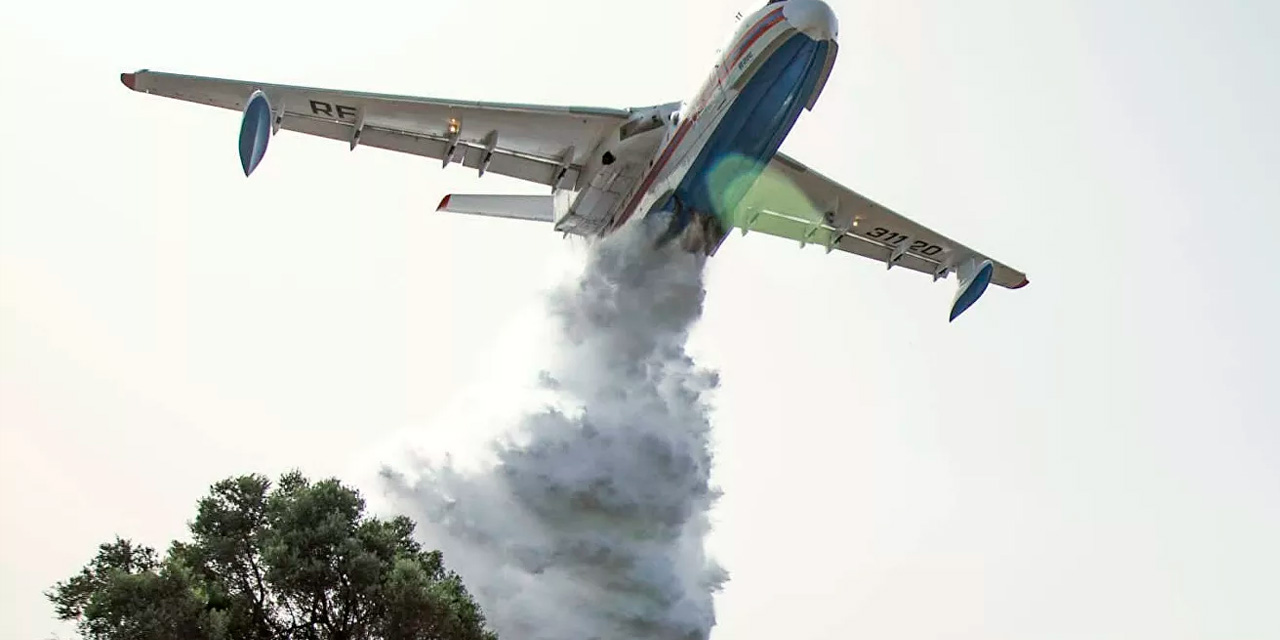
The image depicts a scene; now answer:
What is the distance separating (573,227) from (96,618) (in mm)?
11627

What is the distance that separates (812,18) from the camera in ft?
65.9

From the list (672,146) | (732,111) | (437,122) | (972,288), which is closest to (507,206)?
(437,122)

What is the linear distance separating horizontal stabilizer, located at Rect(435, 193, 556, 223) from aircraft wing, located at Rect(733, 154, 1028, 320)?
3947mm

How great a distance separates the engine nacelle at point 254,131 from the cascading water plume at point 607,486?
763 centimetres

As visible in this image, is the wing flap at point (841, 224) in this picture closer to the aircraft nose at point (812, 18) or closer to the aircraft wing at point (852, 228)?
the aircraft wing at point (852, 228)

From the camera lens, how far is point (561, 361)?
25.6m

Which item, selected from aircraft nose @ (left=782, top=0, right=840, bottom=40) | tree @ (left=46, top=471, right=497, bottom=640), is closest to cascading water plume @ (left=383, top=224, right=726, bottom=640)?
tree @ (left=46, top=471, right=497, bottom=640)

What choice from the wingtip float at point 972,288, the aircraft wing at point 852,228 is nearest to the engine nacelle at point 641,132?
the aircraft wing at point 852,228

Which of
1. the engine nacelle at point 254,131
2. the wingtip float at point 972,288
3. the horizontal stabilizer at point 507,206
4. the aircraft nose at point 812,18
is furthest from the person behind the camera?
the wingtip float at point 972,288

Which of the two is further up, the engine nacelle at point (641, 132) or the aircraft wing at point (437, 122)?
the aircraft wing at point (437, 122)

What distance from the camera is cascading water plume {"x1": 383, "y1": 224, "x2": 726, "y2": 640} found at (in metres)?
23.9

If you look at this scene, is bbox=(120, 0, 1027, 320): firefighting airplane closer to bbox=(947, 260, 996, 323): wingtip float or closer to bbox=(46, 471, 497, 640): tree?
bbox=(947, 260, 996, 323): wingtip float

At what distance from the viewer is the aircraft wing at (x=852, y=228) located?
25922mm

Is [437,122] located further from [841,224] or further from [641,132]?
[841,224]
